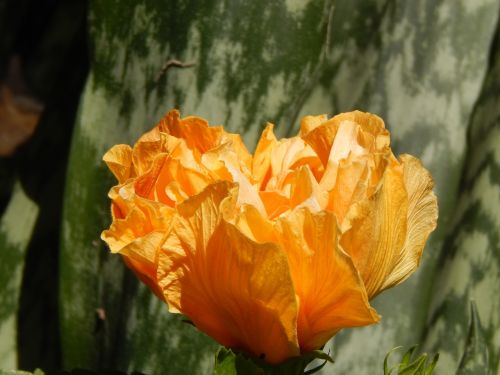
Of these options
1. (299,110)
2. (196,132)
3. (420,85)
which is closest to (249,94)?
(299,110)

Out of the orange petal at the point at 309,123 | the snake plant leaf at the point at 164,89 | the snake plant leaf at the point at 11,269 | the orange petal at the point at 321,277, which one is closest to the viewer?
the orange petal at the point at 321,277

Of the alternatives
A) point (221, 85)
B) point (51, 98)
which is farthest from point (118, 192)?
point (51, 98)

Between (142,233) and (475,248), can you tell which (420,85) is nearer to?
(475,248)

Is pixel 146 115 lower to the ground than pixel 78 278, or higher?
higher

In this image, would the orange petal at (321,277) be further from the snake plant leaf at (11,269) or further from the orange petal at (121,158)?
the snake plant leaf at (11,269)

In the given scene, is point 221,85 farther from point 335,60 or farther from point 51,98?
point 51,98

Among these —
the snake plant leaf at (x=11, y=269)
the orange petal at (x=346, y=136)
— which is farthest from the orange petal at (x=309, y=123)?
the snake plant leaf at (x=11, y=269)

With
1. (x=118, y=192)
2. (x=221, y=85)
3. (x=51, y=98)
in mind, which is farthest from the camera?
(x=51, y=98)

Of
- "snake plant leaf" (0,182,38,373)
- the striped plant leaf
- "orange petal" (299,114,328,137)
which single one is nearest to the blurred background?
the striped plant leaf
